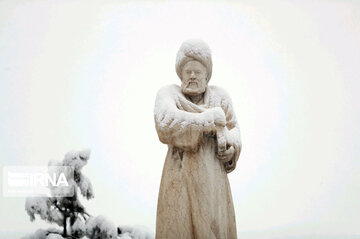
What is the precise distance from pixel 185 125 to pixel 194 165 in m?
0.63

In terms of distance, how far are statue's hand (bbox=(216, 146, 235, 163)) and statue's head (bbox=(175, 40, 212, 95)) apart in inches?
41.0

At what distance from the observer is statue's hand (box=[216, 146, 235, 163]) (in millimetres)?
6754

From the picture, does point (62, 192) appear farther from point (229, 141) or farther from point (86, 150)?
point (229, 141)

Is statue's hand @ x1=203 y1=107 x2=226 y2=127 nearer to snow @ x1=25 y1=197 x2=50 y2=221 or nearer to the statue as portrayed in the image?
the statue

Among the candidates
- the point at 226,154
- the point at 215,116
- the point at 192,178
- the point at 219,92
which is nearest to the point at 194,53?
the point at 219,92

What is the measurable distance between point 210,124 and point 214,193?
1000 millimetres

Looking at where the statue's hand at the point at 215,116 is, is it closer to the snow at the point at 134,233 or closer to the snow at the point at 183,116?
the snow at the point at 183,116

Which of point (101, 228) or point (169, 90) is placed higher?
point (169, 90)

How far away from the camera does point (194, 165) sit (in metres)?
6.68

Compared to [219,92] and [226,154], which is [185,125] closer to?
[226,154]

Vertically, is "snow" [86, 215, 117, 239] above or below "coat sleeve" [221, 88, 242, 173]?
below

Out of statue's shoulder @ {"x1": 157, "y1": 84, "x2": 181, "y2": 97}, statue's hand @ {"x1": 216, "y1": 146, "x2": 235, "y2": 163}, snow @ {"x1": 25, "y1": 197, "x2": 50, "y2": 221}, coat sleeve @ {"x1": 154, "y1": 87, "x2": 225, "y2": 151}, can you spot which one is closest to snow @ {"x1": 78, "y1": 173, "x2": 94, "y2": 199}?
snow @ {"x1": 25, "y1": 197, "x2": 50, "y2": 221}

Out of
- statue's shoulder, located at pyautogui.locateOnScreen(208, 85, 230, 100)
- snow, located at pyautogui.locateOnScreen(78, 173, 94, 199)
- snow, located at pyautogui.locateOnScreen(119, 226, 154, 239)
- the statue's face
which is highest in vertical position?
the statue's face

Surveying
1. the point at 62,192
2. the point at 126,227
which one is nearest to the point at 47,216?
the point at 62,192
